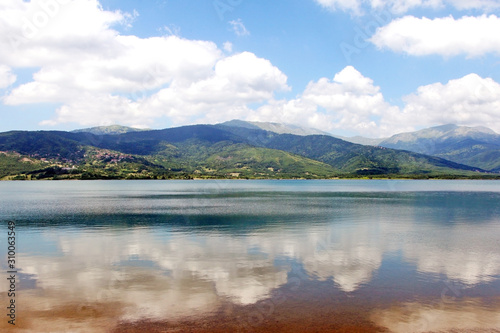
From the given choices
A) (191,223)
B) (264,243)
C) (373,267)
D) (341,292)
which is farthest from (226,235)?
(341,292)

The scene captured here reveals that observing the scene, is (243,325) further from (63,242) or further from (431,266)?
(63,242)

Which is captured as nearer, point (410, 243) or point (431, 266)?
point (431, 266)

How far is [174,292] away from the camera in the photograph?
86.1 ft

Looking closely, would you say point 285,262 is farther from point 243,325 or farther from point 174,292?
point 243,325

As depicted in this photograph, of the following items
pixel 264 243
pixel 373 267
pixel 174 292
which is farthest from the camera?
pixel 264 243

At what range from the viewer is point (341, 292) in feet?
86.9

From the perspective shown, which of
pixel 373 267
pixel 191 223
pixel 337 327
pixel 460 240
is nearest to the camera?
pixel 337 327

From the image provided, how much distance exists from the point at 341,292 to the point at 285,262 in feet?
32.5

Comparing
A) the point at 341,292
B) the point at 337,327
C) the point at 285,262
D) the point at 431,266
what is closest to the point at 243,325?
the point at 337,327

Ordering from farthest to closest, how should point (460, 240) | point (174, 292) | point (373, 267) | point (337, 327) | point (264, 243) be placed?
1. point (460, 240)
2. point (264, 243)
3. point (373, 267)
4. point (174, 292)
5. point (337, 327)

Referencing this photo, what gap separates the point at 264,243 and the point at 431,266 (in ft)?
65.7

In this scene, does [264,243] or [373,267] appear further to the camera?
[264,243]

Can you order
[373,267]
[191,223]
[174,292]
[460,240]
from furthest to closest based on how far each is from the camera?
[191,223]
[460,240]
[373,267]
[174,292]

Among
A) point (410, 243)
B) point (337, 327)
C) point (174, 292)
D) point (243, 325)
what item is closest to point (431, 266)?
point (410, 243)
